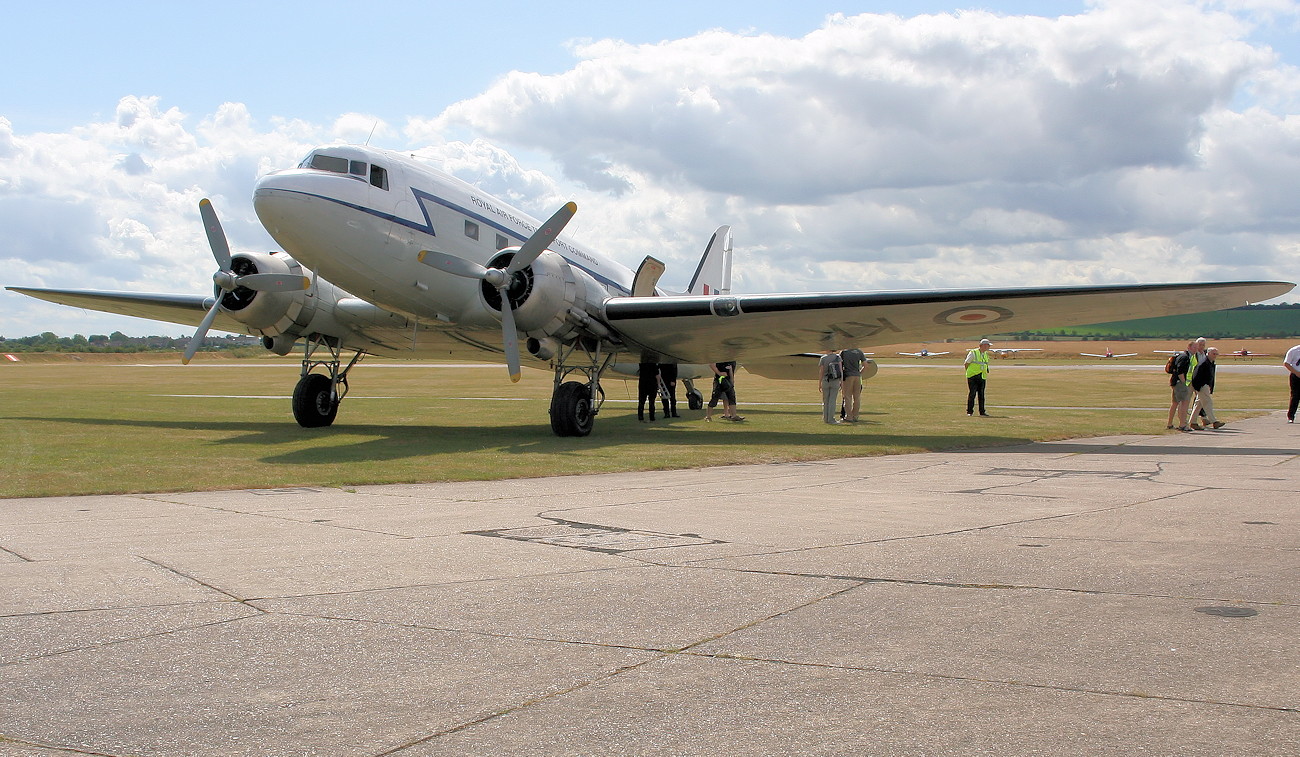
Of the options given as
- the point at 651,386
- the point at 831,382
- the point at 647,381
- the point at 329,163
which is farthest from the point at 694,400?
the point at 329,163

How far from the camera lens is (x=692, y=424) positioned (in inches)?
893

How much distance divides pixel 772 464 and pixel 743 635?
9.30 meters

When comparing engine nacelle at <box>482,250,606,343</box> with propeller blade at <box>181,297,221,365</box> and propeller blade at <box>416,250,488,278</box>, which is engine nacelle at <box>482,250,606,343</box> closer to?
propeller blade at <box>416,250,488,278</box>

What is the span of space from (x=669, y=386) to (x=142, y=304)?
12.6 m

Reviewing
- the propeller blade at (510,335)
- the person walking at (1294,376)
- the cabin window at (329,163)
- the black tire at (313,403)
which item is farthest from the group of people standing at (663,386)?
the person walking at (1294,376)

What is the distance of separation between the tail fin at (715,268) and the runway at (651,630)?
2074 centimetres

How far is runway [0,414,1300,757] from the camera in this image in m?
3.55

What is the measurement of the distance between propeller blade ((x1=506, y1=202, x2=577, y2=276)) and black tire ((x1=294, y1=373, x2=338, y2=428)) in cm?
566

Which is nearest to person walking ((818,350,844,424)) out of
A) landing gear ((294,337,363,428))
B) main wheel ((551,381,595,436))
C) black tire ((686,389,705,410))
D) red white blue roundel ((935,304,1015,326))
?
red white blue roundel ((935,304,1015,326))

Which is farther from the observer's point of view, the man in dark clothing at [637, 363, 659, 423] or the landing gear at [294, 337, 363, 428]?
the man in dark clothing at [637, 363, 659, 423]

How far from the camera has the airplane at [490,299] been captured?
16.2 metres

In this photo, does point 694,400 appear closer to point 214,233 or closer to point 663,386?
point 663,386

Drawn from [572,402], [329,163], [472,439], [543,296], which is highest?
[329,163]

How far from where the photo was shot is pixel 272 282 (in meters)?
18.5
